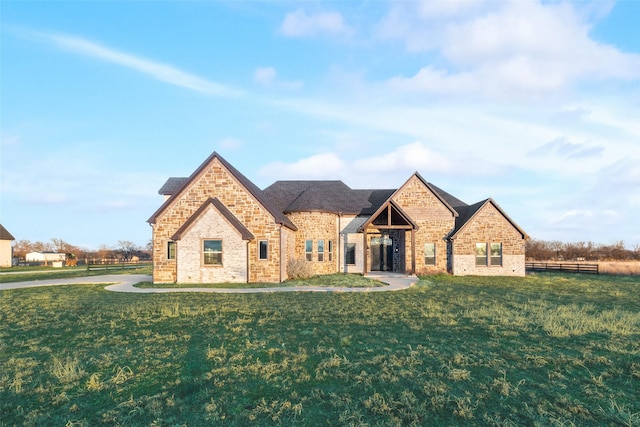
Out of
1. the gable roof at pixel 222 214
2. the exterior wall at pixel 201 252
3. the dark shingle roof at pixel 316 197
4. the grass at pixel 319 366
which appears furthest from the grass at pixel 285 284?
the grass at pixel 319 366

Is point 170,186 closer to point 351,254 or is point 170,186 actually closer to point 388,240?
point 351,254

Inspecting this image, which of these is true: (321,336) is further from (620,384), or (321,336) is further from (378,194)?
(378,194)

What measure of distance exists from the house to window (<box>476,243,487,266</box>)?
7cm

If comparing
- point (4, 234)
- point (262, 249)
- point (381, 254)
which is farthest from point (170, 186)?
point (4, 234)

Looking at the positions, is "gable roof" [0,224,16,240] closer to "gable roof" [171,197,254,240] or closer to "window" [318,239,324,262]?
"gable roof" [171,197,254,240]

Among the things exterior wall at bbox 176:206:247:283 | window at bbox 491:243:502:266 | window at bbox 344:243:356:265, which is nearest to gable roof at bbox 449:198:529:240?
window at bbox 491:243:502:266

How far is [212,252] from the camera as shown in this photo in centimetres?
2209

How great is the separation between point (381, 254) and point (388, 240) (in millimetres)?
1276

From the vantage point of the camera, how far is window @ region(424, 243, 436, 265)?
2878cm

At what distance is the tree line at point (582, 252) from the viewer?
2052 inches

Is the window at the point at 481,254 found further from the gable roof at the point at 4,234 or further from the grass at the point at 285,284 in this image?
the gable roof at the point at 4,234

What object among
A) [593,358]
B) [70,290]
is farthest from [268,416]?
[70,290]

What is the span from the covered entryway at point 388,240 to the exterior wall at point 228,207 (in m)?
7.27

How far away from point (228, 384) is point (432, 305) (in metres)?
9.75
